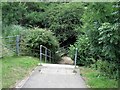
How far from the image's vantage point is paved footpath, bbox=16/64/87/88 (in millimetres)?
8133

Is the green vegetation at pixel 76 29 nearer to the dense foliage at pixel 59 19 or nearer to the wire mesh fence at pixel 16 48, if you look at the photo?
the dense foliage at pixel 59 19

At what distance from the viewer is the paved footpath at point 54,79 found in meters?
8.13

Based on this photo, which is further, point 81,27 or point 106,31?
point 81,27

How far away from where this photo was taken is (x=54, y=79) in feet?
29.8

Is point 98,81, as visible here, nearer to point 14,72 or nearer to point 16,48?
point 14,72

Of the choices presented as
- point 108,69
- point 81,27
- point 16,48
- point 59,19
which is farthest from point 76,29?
point 108,69

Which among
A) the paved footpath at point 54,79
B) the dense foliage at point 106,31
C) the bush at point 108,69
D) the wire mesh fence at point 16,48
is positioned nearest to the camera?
the dense foliage at point 106,31

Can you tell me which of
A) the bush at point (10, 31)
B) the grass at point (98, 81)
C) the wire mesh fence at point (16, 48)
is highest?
the bush at point (10, 31)

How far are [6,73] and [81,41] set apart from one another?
24.8ft

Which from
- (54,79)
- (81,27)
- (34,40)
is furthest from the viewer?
(81,27)

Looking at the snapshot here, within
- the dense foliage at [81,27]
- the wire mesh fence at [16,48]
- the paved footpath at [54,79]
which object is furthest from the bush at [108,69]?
the wire mesh fence at [16,48]

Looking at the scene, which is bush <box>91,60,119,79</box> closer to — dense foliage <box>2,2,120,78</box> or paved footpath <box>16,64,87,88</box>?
dense foliage <box>2,2,120,78</box>

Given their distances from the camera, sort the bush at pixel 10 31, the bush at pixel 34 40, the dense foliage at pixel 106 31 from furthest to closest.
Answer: the bush at pixel 10 31
the bush at pixel 34 40
the dense foliage at pixel 106 31

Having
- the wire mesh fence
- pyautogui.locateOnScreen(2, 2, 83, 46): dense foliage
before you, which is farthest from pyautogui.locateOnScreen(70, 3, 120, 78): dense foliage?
pyautogui.locateOnScreen(2, 2, 83, 46): dense foliage
